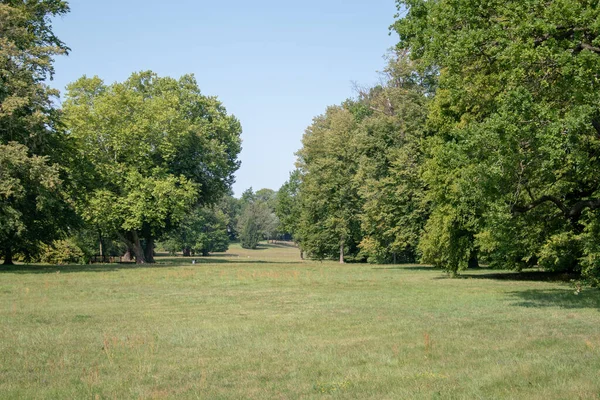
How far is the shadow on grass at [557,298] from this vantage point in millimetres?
22703

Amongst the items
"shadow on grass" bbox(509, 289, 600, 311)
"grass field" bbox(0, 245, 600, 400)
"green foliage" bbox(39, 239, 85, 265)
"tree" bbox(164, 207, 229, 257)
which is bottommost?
"grass field" bbox(0, 245, 600, 400)

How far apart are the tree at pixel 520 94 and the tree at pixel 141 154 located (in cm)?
3413

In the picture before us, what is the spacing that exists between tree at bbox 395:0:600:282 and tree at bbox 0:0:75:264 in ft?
79.8

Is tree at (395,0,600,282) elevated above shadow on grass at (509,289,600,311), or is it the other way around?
tree at (395,0,600,282)

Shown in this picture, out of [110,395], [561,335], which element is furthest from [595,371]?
[110,395]

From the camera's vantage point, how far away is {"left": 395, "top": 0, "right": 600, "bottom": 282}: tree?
63.2 feet

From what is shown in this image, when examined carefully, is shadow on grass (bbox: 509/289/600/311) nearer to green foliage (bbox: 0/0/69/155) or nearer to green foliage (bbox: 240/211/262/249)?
green foliage (bbox: 0/0/69/155)

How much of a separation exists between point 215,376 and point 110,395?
202cm

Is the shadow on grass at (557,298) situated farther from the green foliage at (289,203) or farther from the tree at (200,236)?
the tree at (200,236)

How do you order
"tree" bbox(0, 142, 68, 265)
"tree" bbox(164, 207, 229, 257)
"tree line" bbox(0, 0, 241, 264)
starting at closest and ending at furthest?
"tree" bbox(0, 142, 68, 265), "tree line" bbox(0, 0, 241, 264), "tree" bbox(164, 207, 229, 257)

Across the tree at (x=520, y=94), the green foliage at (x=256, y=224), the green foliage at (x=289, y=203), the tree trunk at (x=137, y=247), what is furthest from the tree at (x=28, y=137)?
the green foliage at (x=256, y=224)

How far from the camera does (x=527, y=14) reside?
20.3 m

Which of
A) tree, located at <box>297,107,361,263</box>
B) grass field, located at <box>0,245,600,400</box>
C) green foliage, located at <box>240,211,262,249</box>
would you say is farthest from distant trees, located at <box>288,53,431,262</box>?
green foliage, located at <box>240,211,262,249</box>

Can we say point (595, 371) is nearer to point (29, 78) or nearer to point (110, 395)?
point (110, 395)
